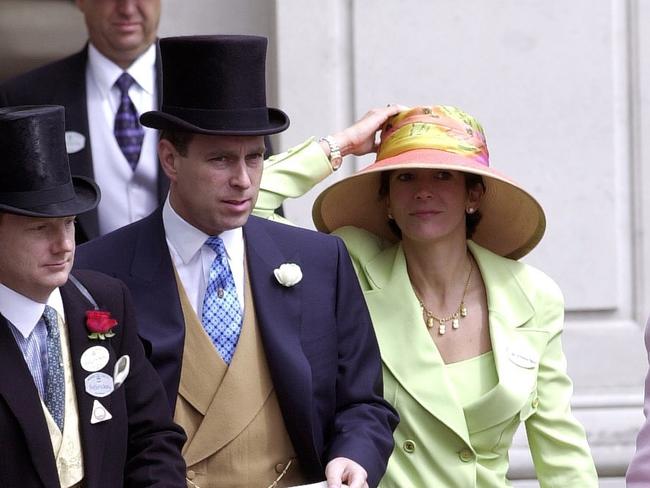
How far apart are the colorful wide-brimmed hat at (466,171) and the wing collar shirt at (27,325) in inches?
46.8

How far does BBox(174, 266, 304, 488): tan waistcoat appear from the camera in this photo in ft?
13.1

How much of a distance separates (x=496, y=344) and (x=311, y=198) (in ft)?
6.30

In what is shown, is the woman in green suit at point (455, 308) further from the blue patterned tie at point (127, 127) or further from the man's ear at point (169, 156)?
the blue patterned tie at point (127, 127)

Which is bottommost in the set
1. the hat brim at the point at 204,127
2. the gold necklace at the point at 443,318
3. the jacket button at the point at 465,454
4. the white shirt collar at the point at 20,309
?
the jacket button at the point at 465,454

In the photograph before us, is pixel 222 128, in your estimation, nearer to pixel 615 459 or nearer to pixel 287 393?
pixel 287 393

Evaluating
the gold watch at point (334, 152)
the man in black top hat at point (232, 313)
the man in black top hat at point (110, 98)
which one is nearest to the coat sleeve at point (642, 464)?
the man in black top hat at point (232, 313)

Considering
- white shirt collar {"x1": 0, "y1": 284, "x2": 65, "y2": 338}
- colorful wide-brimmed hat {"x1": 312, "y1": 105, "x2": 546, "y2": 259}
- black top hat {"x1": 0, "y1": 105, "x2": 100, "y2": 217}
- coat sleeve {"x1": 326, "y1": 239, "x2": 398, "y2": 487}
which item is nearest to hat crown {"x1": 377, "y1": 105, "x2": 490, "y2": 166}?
colorful wide-brimmed hat {"x1": 312, "y1": 105, "x2": 546, "y2": 259}

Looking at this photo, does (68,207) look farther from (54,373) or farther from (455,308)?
(455,308)

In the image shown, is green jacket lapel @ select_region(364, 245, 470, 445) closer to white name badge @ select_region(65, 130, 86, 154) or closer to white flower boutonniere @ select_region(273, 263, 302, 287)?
white flower boutonniere @ select_region(273, 263, 302, 287)

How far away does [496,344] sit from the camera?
4375 mm

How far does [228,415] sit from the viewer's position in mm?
3992

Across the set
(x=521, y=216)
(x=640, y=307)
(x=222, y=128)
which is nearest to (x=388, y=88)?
(x=640, y=307)

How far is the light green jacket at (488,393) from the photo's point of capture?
4316 mm

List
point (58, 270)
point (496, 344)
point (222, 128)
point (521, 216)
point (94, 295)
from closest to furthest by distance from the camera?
point (58, 270)
point (94, 295)
point (222, 128)
point (496, 344)
point (521, 216)
